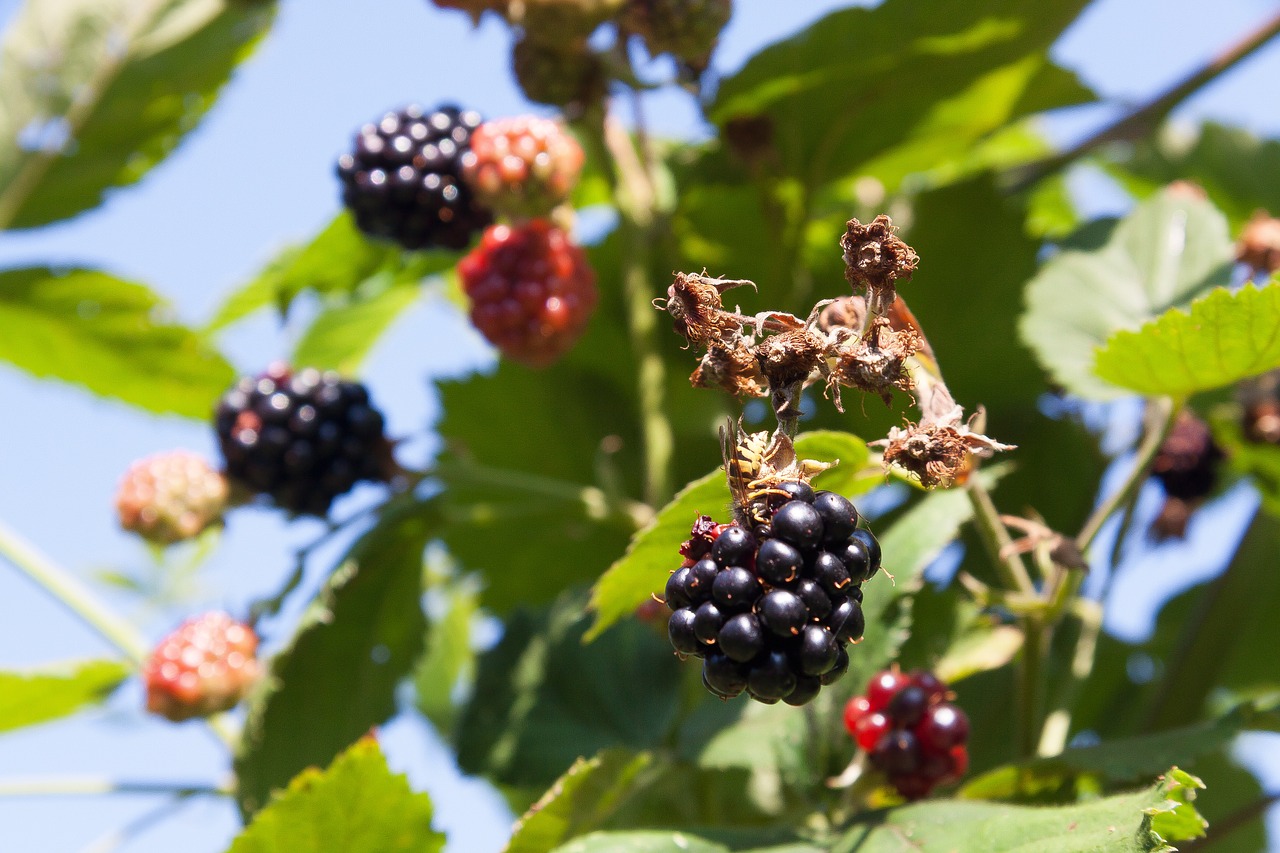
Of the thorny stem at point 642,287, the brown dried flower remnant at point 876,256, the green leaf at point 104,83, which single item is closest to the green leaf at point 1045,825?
the brown dried flower remnant at point 876,256

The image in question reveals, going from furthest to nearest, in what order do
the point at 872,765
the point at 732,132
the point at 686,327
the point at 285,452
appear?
the point at 732,132 → the point at 285,452 → the point at 872,765 → the point at 686,327

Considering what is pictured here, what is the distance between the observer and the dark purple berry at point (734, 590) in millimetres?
935

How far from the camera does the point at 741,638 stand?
92 cm

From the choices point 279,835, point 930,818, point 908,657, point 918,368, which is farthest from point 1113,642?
point 279,835

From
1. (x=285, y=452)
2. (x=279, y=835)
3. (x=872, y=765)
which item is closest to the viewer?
(x=279, y=835)

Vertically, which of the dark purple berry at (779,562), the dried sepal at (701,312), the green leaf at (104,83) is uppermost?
the green leaf at (104,83)

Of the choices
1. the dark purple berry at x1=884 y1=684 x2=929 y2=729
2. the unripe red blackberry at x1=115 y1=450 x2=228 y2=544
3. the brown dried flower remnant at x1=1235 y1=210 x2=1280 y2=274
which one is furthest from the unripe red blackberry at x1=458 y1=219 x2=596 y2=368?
the brown dried flower remnant at x1=1235 y1=210 x2=1280 y2=274

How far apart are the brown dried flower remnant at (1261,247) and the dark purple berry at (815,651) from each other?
147cm

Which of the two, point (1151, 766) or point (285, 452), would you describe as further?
point (285, 452)

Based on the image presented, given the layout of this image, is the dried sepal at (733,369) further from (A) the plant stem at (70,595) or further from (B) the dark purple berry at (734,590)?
(A) the plant stem at (70,595)

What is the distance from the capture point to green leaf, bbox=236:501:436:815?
1.77m

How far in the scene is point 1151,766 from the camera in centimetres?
135

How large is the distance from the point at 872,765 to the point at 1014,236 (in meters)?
1.04

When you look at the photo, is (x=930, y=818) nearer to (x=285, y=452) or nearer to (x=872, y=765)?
(x=872, y=765)
